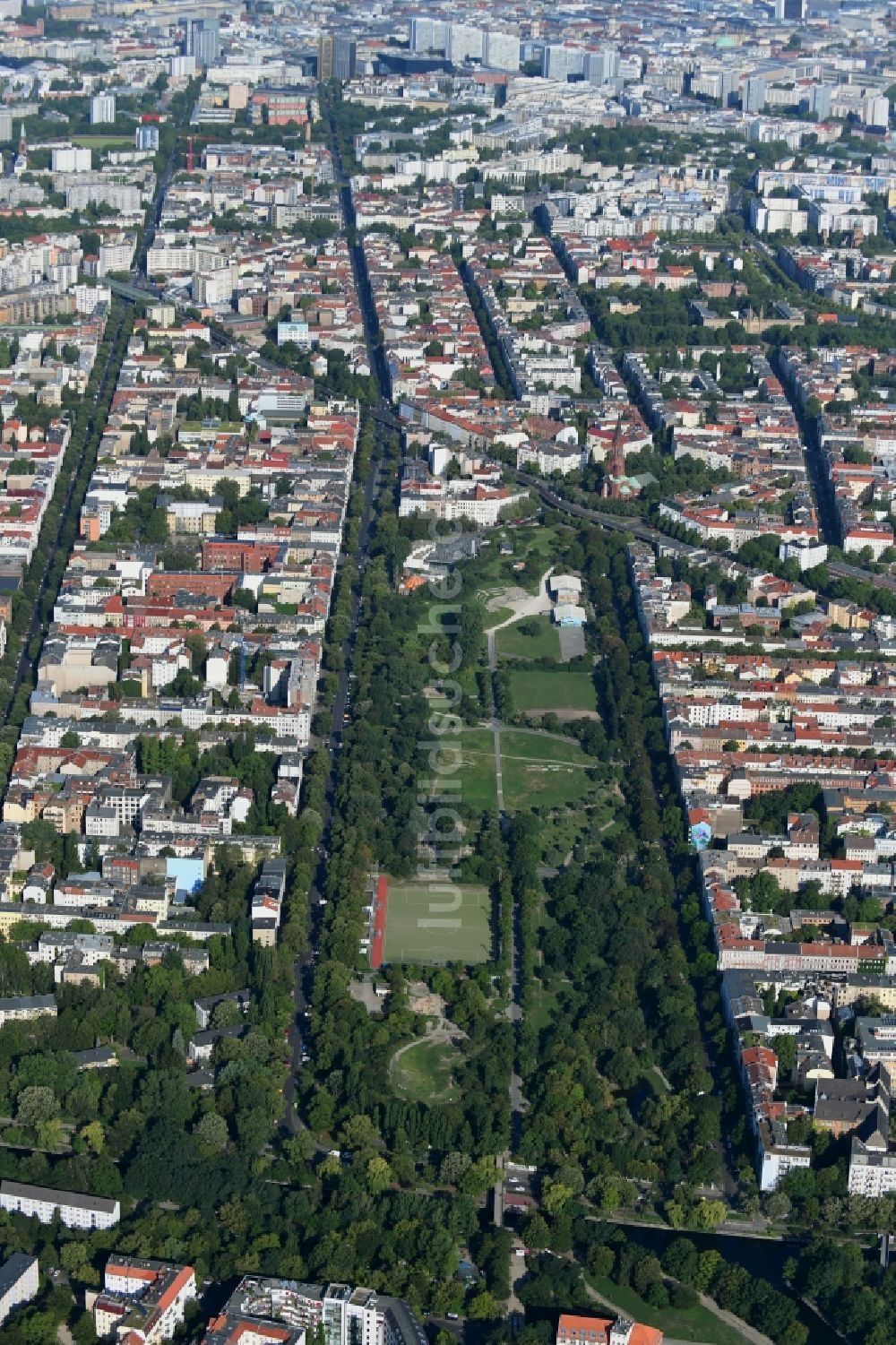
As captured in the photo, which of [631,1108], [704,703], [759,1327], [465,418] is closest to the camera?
[759,1327]

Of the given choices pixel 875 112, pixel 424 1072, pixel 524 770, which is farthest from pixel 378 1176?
pixel 875 112

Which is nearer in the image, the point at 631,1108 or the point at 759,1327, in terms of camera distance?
the point at 759,1327

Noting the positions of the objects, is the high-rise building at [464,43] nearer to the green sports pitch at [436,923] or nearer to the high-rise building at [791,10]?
the high-rise building at [791,10]

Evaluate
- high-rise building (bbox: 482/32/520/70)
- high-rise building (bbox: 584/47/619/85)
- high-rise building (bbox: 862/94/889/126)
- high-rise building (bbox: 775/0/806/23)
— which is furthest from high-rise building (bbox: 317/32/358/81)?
high-rise building (bbox: 775/0/806/23)

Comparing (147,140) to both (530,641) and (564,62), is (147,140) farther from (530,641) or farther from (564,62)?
(530,641)

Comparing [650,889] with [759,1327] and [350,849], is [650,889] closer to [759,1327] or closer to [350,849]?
[350,849]

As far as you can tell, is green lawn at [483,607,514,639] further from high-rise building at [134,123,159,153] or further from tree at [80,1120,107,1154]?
high-rise building at [134,123,159,153]

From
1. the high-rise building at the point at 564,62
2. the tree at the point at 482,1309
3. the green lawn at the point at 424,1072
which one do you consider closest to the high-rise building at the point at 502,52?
the high-rise building at the point at 564,62

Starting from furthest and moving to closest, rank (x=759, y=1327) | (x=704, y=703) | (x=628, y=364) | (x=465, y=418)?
(x=628, y=364) < (x=465, y=418) < (x=704, y=703) < (x=759, y=1327)

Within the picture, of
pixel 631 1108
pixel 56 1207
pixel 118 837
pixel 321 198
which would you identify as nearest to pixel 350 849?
pixel 118 837
